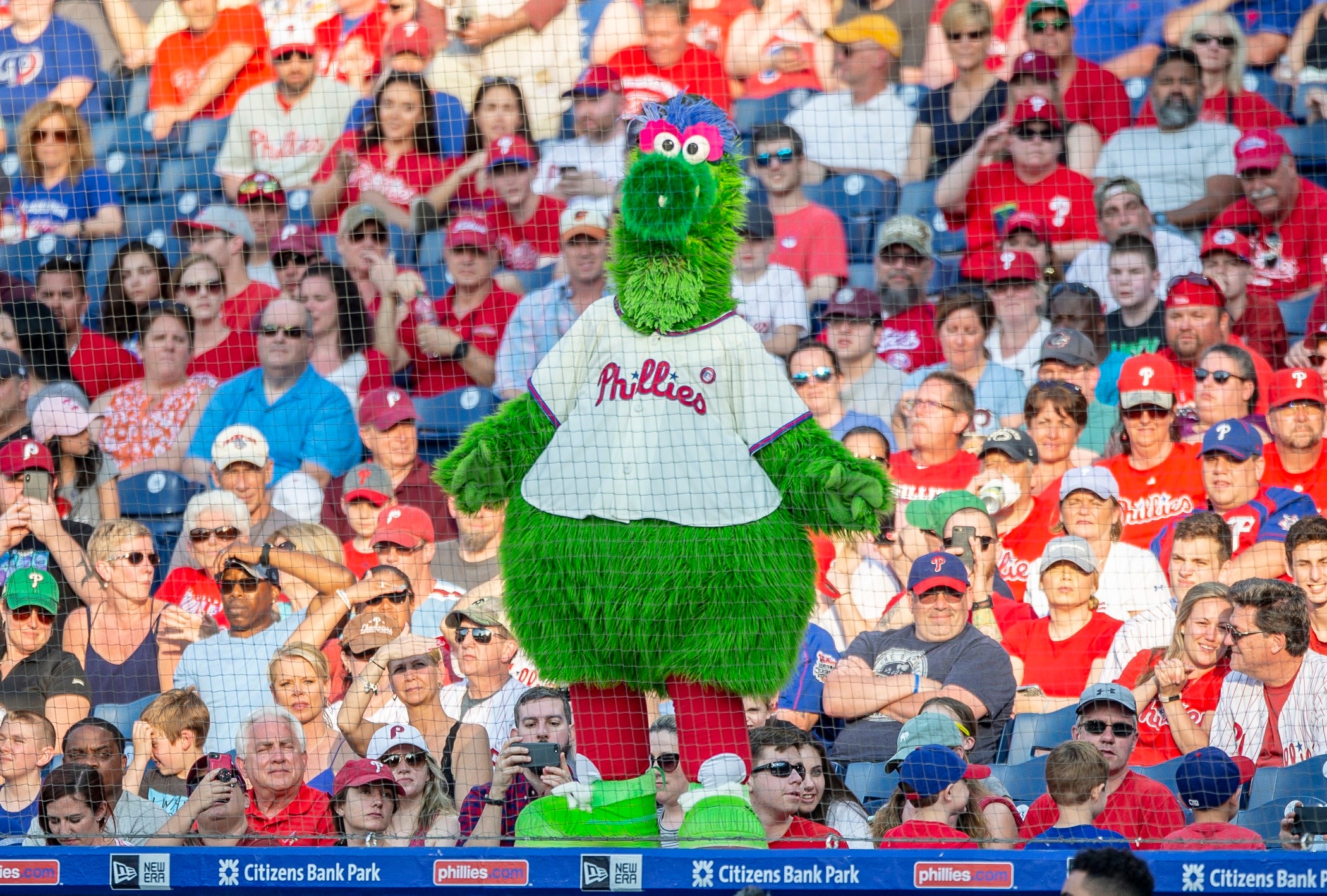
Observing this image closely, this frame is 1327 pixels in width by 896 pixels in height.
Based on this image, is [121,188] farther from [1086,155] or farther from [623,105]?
[1086,155]

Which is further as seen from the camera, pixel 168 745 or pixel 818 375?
pixel 818 375

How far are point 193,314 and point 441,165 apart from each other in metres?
1.15

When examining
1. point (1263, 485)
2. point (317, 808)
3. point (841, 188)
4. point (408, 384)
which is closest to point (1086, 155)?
point (841, 188)

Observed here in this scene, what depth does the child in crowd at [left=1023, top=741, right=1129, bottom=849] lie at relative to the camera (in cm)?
382

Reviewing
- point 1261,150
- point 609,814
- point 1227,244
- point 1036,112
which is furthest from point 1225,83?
point 609,814

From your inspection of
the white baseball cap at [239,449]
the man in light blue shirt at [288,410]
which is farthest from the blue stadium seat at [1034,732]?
the white baseball cap at [239,449]

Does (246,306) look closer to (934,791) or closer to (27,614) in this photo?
(27,614)

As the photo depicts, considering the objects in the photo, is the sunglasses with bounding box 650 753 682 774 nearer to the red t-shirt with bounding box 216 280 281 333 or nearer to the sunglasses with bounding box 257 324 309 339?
the sunglasses with bounding box 257 324 309 339

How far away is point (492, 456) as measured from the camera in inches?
141

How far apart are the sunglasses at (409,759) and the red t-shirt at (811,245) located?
2382 mm

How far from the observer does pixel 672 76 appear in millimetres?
6570

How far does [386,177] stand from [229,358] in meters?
1.01

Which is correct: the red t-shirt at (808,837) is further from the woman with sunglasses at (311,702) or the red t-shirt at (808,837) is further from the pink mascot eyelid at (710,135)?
the pink mascot eyelid at (710,135)

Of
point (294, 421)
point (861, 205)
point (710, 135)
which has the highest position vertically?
point (710, 135)
